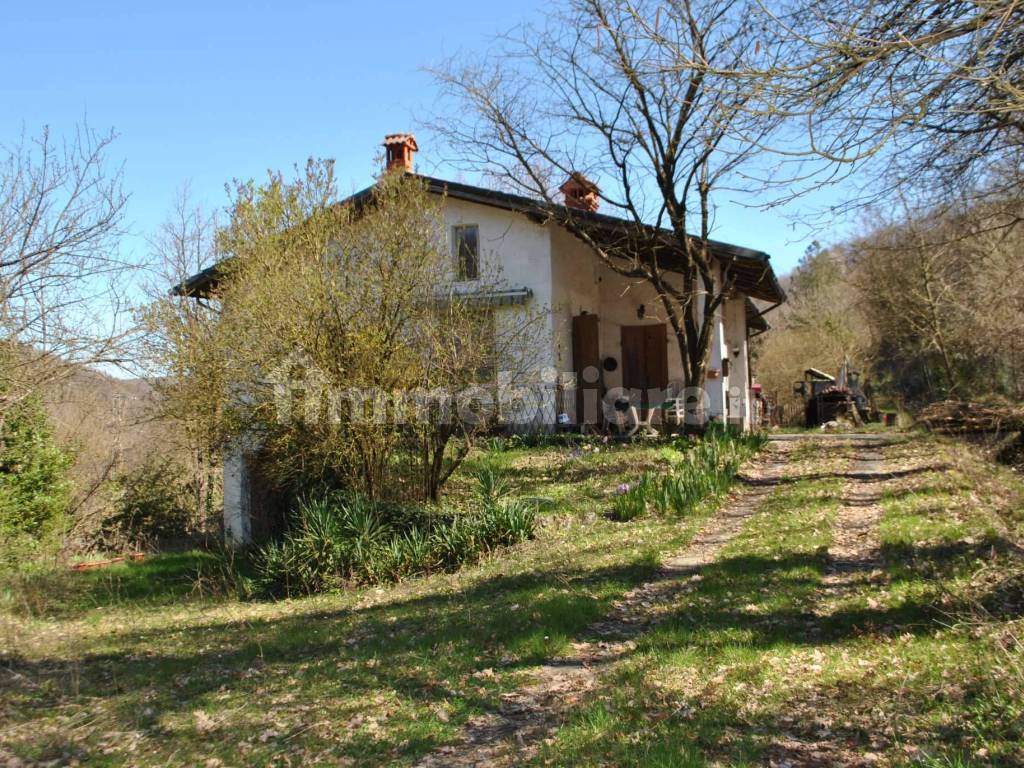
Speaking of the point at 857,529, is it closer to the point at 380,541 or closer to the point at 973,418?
the point at 380,541

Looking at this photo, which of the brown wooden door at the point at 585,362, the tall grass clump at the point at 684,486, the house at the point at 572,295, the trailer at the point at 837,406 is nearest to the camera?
the tall grass clump at the point at 684,486

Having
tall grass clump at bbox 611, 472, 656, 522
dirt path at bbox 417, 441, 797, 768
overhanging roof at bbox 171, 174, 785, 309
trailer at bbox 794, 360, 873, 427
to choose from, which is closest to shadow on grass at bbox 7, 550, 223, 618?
overhanging roof at bbox 171, 174, 785, 309

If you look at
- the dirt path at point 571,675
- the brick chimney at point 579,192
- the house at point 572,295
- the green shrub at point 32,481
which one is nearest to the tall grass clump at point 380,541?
the dirt path at point 571,675

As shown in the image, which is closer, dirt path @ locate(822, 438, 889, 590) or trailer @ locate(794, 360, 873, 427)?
dirt path @ locate(822, 438, 889, 590)

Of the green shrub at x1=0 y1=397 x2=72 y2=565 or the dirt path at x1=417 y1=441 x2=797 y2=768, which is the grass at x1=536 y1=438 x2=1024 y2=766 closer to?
the dirt path at x1=417 y1=441 x2=797 y2=768

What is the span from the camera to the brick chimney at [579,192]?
14.8 metres

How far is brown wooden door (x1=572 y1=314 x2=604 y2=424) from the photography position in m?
17.0

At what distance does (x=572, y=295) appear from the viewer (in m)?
17.2

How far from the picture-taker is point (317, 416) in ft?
33.4

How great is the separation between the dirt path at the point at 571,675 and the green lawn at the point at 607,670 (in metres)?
0.14

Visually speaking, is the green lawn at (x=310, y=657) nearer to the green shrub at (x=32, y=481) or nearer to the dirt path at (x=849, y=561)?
the dirt path at (x=849, y=561)

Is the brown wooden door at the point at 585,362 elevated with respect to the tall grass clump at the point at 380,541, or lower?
elevated

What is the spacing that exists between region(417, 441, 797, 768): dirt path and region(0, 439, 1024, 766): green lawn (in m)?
0.14

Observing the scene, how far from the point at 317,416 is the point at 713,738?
7.30 m
